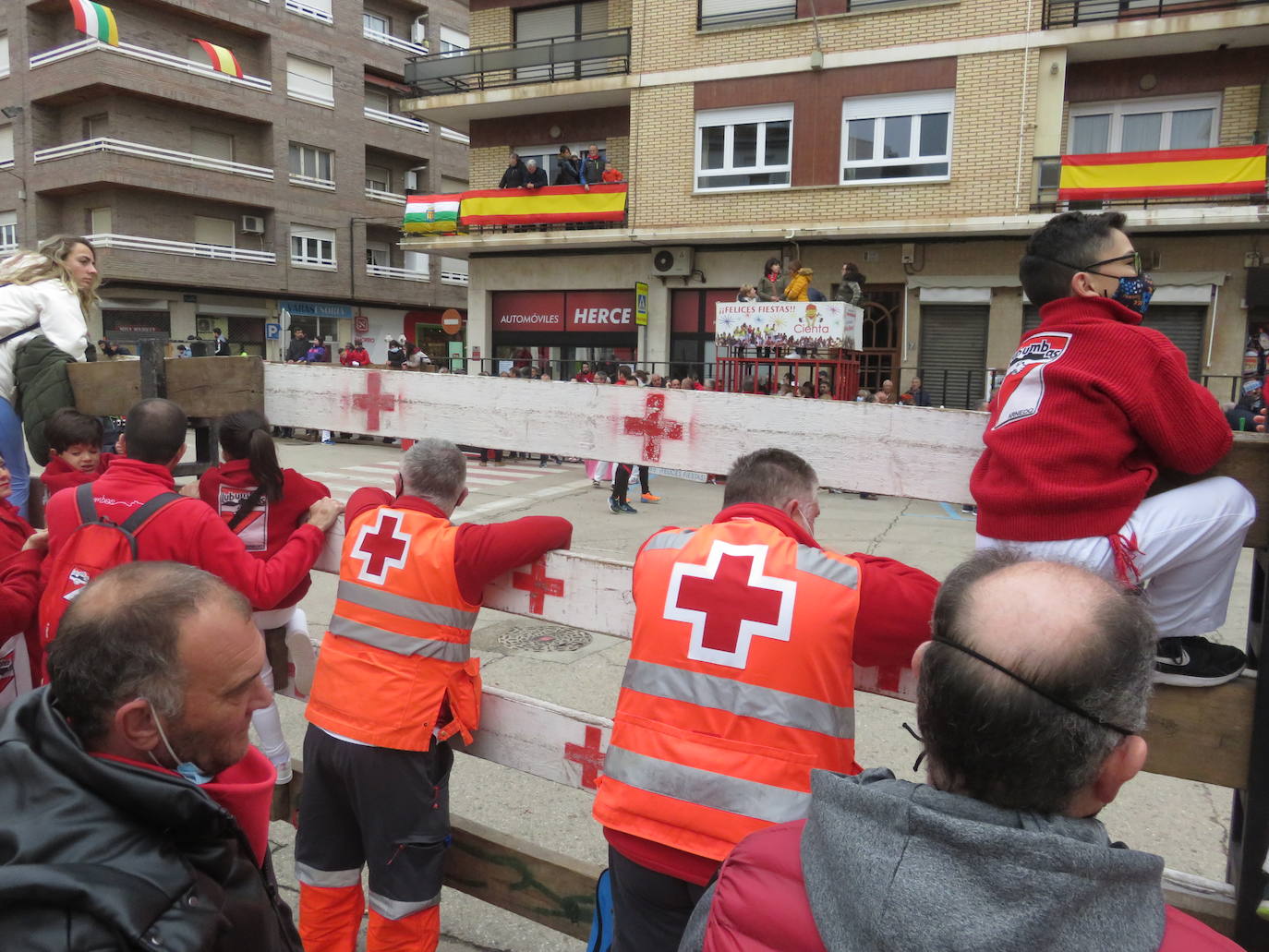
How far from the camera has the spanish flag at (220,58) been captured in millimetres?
29062

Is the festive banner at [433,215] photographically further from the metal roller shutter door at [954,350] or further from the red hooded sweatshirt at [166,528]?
the red hooded sweatshirt at [166,528]

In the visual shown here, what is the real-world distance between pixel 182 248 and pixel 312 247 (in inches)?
196

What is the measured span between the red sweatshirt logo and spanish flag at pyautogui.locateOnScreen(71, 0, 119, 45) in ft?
105

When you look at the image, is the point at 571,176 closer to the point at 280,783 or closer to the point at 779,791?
the point at 280,783

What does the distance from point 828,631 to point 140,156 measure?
108 feet

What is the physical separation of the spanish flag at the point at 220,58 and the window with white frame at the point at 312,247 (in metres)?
5.48

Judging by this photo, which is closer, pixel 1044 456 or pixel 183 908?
pixel 183 908

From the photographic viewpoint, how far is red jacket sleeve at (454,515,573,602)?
2596mm

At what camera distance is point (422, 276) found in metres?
36.9

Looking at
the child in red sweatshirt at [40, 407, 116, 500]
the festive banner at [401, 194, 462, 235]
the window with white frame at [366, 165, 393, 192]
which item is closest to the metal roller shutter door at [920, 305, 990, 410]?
the festive banner at [401, 194, 462, 235]

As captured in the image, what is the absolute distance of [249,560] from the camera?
2850mm

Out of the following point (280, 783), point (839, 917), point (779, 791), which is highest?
point (839, 917)

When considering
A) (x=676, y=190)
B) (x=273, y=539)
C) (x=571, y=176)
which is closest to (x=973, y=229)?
(x=676, y=190)

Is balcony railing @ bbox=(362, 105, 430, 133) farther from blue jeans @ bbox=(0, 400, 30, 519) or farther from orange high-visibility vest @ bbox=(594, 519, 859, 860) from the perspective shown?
orange high-visibility vest @ bbox=(594, 519, 859, 860)
